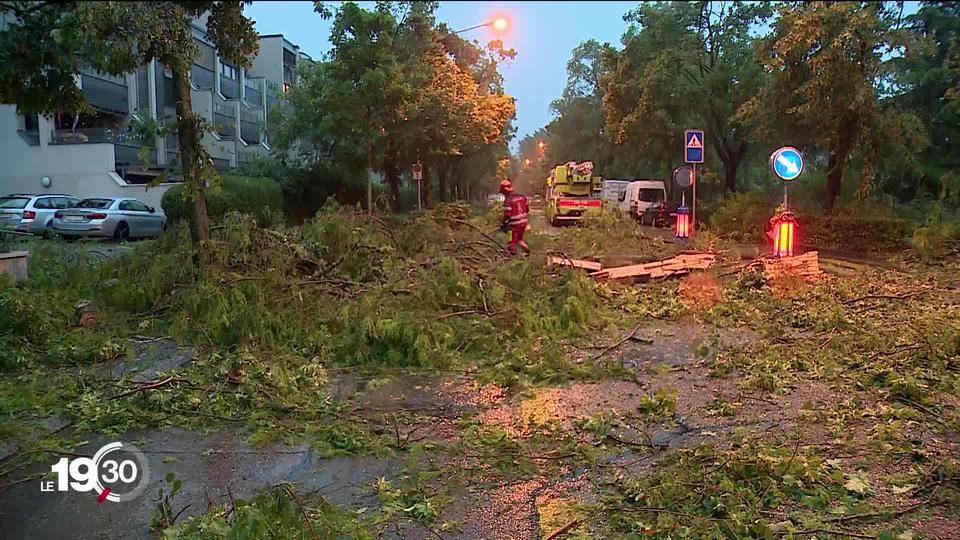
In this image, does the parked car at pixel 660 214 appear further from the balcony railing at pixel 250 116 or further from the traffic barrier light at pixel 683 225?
the balcony railing at pixel 250 116

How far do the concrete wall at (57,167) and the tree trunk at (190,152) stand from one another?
61.6 feet

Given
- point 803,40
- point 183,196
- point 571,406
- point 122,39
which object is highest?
point 803,40

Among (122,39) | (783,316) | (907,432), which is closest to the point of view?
(907,432)

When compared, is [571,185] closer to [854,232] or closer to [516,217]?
[854,232]

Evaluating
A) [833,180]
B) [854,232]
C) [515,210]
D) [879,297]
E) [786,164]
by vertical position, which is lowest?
[879,297]

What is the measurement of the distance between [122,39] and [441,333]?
166 inches

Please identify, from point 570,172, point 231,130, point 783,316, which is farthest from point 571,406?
point 231,130

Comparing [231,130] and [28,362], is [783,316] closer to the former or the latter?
[28,362]

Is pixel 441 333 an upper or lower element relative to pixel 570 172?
lower

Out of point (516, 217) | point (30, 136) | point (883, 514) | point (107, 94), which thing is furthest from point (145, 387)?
point (107, 94)

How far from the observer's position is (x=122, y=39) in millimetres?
5723

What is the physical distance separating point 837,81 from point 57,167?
27769mm

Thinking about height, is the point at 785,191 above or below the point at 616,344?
above

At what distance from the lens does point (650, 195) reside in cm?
3122
